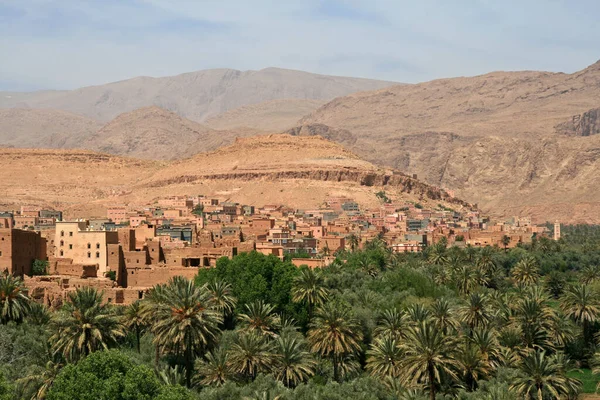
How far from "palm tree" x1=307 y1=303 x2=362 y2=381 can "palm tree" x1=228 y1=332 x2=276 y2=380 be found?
3648 mm

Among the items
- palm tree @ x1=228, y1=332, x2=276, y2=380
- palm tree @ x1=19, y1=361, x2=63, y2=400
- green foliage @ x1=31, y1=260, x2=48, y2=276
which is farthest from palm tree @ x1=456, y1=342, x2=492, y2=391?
green foliage @ x1=31, y1=260, x2=48, y2=276

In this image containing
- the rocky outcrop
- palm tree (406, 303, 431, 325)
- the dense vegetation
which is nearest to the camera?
the dense vegetation

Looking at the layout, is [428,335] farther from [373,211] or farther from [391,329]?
[373,211]

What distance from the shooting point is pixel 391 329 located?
4444 cm

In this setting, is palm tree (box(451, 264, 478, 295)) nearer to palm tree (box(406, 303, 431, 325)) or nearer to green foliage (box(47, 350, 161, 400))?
palm tree (box(406, 303, 431, 325))

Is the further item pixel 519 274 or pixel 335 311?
pixel 519 274

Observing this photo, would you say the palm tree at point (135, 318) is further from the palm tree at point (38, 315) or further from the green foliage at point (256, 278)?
the green foliage at point (256, 278)

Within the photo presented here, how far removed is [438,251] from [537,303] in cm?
4656

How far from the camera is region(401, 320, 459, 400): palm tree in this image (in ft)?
122

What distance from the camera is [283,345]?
40.0 meters

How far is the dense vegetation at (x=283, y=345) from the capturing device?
35.3m

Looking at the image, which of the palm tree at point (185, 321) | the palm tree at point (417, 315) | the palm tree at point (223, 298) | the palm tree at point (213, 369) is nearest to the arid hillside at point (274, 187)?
the palm tree at point (223, 298)

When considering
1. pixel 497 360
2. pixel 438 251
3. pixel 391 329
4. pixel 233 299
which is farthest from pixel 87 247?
pixel 438 251

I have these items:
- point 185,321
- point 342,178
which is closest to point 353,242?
point 185,321
